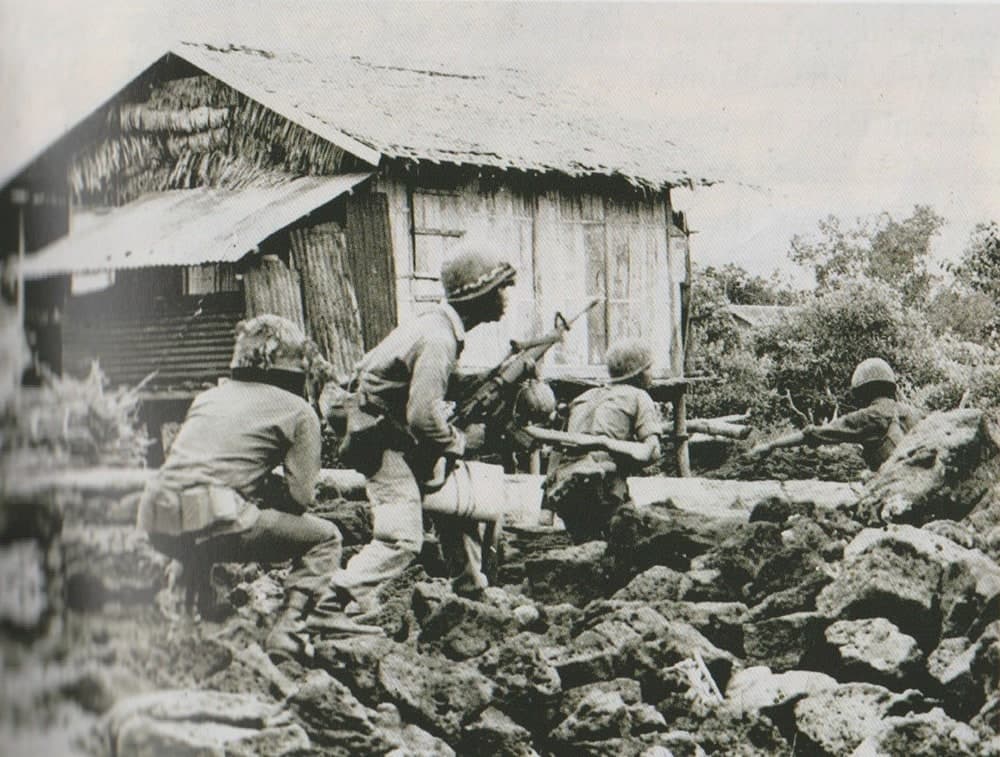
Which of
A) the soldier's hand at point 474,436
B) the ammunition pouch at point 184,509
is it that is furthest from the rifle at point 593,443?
the ammunition pouch at point 184,509

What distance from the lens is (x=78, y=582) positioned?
3875 millimetres

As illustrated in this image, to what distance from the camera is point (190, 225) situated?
197 inches

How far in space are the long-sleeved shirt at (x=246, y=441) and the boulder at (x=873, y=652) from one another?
216 cm

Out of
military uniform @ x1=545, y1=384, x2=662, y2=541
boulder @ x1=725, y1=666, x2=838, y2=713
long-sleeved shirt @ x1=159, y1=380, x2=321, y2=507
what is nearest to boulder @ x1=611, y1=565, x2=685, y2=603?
boulder @ x1=725, y1=666, x2=838, y2=713

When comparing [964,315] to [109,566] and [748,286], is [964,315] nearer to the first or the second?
[748,286]

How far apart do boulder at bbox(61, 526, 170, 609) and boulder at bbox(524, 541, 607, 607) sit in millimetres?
1801

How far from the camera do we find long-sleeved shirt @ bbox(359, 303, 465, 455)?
4.55m

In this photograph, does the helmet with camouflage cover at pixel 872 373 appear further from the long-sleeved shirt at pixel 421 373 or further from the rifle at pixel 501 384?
the long-sleeved shirt at pixel 421 373

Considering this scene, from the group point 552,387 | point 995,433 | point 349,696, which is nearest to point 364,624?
point 349,696

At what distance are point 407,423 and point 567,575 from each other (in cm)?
126

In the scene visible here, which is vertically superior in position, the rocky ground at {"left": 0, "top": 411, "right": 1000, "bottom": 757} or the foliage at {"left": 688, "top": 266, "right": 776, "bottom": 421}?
the foliage at {"left": 688, "top": 266, "right": 776, "bottom": 421}

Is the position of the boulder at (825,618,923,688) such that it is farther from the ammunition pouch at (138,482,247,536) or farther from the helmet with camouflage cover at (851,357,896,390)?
the ammunition pouch at (138,482,247,536)

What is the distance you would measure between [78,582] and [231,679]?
595 mm

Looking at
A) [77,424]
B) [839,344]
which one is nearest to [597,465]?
[839,344]
